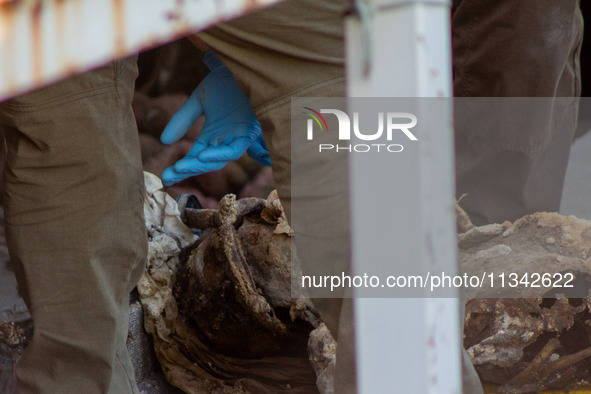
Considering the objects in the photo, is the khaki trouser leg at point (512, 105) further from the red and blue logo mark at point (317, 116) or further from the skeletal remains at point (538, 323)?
the red and blue logo mark at point (317, 116)

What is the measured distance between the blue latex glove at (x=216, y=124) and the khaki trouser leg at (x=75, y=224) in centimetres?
30

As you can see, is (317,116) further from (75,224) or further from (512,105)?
(512,105)

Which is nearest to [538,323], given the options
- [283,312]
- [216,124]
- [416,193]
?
[283,312]

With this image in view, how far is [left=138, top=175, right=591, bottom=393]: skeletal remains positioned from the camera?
157cm

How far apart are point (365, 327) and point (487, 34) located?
1.62 m

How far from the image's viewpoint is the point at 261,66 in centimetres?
99

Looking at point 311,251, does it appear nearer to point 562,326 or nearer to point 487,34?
point 562,326

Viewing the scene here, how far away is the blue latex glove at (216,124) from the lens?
55.0 inches

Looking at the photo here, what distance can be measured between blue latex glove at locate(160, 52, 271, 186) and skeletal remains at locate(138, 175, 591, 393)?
28 cm

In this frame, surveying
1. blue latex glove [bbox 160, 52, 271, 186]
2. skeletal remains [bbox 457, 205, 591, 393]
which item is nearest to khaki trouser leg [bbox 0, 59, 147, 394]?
blue latex glove [bbox 160, 52, 271, 186]

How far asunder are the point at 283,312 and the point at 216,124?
53cm

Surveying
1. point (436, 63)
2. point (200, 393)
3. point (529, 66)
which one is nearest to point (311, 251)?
point (436, 63)

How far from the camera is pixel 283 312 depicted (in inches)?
65.0

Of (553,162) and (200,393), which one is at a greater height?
(553,162)
